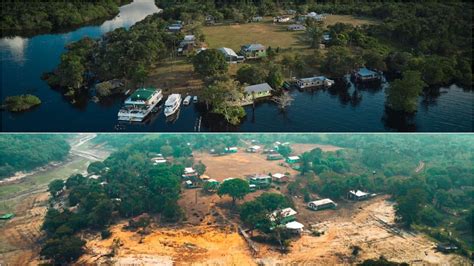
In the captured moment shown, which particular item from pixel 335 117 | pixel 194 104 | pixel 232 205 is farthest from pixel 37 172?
pixel 335 117

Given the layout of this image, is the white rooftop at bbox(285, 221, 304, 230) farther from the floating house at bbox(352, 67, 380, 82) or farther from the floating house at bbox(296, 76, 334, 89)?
the floating house at bbox(352, 67, 380, 82)

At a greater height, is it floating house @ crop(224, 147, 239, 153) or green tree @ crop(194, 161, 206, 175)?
floating house @ crop(224, 147, 239, 153)

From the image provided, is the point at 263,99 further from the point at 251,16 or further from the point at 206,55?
the point at 251,16

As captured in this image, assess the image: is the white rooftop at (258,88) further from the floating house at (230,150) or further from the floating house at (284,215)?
the floating house at (284,215)

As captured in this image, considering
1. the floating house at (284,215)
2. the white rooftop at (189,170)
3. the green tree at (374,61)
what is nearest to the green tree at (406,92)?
the green tree at (374,61)

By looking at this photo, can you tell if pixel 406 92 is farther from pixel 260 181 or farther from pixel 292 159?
pixel 260 181

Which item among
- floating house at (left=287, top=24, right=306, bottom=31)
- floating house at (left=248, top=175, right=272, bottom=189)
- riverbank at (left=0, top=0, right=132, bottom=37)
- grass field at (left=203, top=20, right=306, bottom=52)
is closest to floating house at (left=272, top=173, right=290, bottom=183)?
floating house at (left=248, top=175, right=272, bottom=189)
